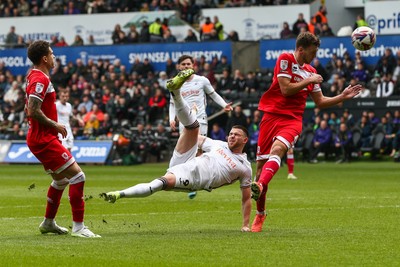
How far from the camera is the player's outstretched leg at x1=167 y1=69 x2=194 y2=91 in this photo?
1347cm

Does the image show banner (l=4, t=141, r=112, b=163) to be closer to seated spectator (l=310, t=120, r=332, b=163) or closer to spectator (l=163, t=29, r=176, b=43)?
spectator (l=163, t=29, r=176, b=43)

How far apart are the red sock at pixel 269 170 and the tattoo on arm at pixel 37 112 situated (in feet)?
9.22

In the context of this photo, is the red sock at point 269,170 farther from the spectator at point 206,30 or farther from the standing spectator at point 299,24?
the spectator at point 206,30

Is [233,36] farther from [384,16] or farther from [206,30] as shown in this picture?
[384,16]

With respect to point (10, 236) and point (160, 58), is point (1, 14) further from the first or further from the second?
point (10, 236)

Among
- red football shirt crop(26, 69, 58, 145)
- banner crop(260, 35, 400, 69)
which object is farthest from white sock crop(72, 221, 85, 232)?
banner crop(260, 35, 400, 69)

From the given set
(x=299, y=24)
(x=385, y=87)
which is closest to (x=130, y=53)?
(x=299, y=24)

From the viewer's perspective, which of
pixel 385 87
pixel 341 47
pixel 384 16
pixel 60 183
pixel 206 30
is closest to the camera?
pixel 60 183

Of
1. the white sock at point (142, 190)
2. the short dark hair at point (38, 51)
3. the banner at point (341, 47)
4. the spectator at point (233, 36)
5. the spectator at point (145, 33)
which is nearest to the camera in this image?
the white sock at point (142, 190)

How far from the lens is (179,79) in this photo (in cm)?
1352

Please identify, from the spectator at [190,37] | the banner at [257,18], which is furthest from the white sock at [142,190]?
the spectator at [190,37]

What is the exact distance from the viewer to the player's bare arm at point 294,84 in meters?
14.2

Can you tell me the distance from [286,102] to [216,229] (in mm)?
2018

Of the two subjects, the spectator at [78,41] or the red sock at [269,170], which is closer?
the red sock at [269,170]
